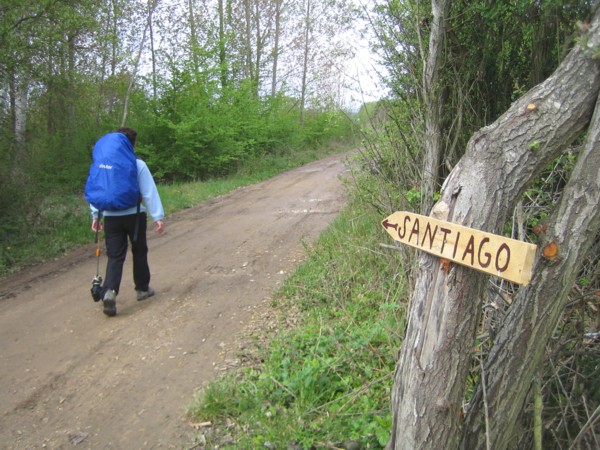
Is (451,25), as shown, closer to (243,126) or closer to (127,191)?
(127,191)

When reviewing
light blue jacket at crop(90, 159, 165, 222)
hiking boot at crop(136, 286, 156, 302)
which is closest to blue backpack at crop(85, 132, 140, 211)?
light blue jacket at crop(90, 159, 165, 222)

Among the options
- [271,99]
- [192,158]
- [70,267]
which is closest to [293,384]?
[70,267]

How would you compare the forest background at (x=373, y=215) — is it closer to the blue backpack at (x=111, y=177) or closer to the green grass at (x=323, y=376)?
the green grass at (x=323, y=376)

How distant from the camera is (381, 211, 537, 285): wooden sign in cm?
192

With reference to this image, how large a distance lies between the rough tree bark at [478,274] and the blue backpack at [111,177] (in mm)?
3890

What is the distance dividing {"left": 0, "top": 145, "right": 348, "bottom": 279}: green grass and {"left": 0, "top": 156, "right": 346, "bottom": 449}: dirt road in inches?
16.3

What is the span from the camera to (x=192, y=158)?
14688 millimetres

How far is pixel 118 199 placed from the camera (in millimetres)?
5191

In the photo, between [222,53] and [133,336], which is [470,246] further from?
[222,53]

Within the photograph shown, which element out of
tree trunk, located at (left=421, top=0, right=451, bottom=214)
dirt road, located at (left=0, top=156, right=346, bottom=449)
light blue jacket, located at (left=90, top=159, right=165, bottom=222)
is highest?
tree trunk, located at (left=421, top=0, right=451, bottom=214)

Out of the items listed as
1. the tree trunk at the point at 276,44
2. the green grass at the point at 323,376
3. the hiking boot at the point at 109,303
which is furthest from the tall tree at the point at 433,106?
the tree trunk at the point at 276,44

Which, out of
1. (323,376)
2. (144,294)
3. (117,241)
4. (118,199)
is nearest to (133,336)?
(144,294)

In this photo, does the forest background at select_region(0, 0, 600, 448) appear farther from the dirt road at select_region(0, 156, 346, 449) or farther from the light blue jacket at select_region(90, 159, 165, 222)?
the light blue jacket at select_region(90, 159, 165, 222)

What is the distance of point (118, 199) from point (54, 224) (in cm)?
471
